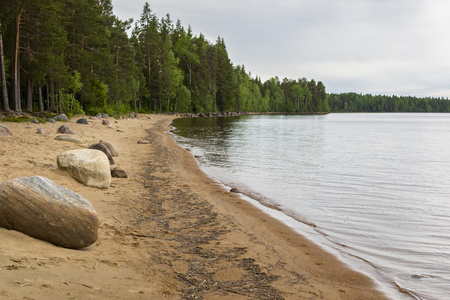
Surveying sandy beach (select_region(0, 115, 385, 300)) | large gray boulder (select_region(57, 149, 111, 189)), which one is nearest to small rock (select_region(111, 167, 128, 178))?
sandy beach (select_region(0, 115, 385, 300))

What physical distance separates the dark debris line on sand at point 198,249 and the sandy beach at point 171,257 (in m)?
0.02

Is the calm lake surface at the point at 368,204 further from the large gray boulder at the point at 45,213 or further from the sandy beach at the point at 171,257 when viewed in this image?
the large gray boulder at the point at 45,213

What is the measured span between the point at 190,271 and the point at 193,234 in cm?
200

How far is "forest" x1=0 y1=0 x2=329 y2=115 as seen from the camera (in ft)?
98.7

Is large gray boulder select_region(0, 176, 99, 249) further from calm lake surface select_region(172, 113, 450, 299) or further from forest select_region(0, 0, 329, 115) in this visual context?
forest select_region(0, 0, 329, 115)

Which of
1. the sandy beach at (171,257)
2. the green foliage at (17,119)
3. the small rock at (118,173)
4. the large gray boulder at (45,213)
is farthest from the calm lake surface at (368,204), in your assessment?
the green foliage at (17,119)

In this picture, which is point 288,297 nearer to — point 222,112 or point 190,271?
point 190,271

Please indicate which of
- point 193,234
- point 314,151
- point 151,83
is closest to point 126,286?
point 193,234

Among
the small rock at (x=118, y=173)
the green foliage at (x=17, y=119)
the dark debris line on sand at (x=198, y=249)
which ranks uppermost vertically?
the green foliage at (x=17, y=119)

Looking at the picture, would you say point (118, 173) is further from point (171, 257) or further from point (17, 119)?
point (17, 119)

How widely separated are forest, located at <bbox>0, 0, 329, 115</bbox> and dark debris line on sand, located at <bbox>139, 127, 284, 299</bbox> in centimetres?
2447

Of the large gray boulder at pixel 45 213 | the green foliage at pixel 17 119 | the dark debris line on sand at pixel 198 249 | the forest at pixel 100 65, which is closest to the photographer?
the dark debris line on sand at pixel 198 249

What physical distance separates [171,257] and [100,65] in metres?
44.7

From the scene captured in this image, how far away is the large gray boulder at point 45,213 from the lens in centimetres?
546
